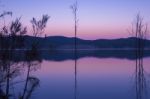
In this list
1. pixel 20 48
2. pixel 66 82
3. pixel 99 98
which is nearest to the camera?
pixel 20 48

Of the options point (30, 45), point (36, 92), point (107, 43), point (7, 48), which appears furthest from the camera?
point (107, 43)

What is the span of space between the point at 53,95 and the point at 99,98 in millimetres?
1770

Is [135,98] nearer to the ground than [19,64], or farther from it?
nearer to the ground

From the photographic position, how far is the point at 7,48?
738cm

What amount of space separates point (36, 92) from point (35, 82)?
4.85 m

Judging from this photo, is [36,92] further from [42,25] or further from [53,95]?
[42,25]

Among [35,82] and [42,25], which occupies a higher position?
[42,25]

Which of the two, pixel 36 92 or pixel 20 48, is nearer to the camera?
pixel 20 48

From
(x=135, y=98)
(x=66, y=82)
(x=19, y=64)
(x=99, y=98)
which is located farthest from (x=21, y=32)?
(x=66, y=82)

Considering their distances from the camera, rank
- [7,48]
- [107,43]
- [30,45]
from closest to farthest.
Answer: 1. [7,48]
2. [30,45]
3. [107,43]

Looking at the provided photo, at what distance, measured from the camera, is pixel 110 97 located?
451 inches

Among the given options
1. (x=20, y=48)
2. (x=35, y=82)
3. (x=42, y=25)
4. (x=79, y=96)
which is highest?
(x=42, y=25)

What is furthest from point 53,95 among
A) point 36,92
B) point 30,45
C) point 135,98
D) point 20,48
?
point 20,48

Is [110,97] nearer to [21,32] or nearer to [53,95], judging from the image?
[53,95]
